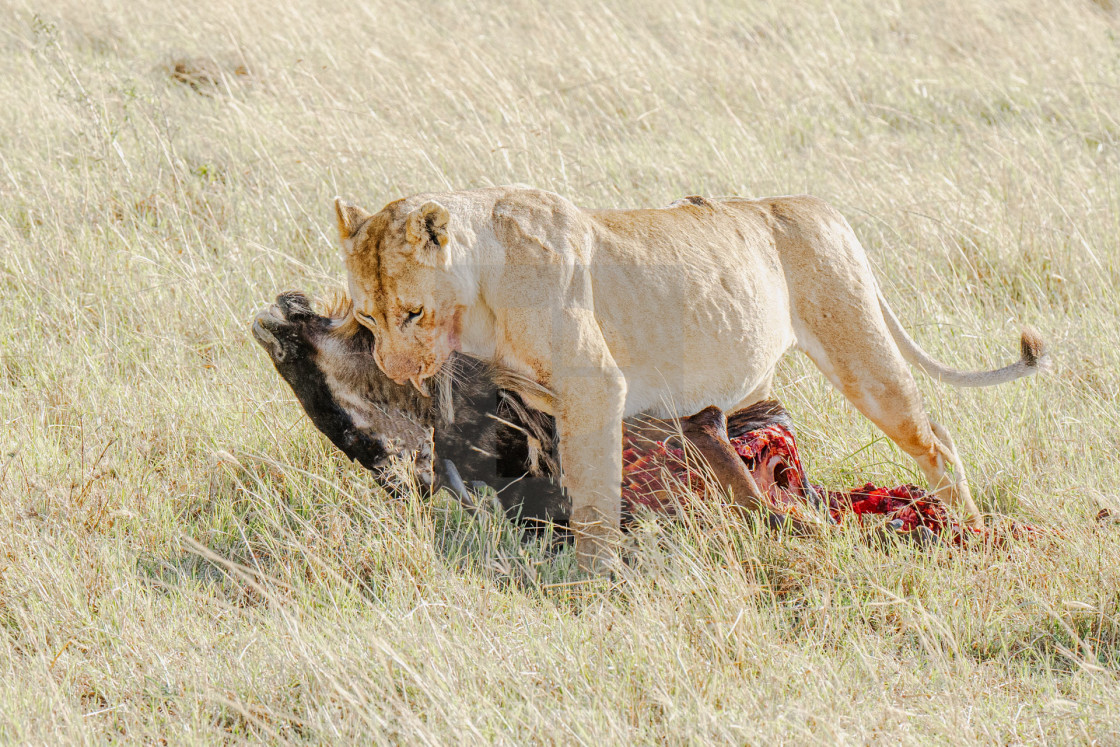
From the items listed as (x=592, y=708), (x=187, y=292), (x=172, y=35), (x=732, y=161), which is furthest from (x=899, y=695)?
(x=172, y=35)

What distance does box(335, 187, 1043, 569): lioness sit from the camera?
302cm

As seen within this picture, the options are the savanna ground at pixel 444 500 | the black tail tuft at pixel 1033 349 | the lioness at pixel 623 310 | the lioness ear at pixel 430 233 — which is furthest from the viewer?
the black tail tuft at pixel 1033 349

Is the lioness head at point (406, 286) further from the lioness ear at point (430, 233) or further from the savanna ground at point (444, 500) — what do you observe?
the savanna ground at point (444, 500)

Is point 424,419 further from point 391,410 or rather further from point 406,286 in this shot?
point 406,286

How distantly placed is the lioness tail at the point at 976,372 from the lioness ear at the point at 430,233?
1.87m

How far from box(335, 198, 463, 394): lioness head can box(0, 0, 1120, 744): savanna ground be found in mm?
543

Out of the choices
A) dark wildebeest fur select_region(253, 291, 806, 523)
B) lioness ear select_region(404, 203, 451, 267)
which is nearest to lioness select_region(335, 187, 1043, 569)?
lioness ear select_region(404, 203, 451, 267)

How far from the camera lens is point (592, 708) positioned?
8.30 ft

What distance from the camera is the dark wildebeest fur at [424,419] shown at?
11.5ft

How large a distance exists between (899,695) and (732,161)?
14.5 feet

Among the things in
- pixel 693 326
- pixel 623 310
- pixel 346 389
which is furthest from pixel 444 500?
pixel 693 326

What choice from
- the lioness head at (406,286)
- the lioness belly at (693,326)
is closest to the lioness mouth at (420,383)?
the lioness head at (406,286)

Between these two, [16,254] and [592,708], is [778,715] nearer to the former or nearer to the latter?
[592,708]

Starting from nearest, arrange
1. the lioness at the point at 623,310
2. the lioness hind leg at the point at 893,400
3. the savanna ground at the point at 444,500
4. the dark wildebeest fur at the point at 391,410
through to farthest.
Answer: the savanna ground at the point at 444,500 → the lioness at the point at 623,310 → the dark wildebeest fur at the point at 391,410 → the lioness hind leg at the point at 893,400
